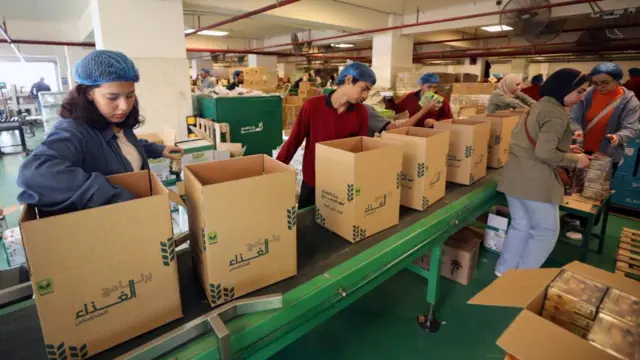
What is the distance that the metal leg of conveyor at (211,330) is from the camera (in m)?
0.77

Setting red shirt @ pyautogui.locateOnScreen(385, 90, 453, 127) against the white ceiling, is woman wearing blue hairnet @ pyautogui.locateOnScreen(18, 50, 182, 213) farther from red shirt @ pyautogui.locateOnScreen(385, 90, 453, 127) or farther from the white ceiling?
the white ceiling

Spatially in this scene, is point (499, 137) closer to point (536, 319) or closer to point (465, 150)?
point (465, 150)

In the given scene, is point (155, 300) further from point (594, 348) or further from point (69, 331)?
point (594, 348)

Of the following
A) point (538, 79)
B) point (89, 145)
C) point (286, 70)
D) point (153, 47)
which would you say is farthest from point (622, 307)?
point (286, 70)

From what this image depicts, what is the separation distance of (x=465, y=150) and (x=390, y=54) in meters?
5.03

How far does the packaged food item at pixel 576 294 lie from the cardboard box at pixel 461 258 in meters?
1.59

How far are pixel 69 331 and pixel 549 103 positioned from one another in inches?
93.2

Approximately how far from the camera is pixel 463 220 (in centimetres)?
192

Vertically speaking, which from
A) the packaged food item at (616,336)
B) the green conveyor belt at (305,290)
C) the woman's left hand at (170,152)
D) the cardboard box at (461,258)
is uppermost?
the woman's left hand at (170,152)

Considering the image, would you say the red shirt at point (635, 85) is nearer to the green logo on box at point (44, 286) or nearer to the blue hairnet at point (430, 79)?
the blue hairnet at point (430, 79)

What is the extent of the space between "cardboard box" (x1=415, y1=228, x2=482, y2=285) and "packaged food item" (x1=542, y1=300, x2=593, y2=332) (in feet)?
5.36

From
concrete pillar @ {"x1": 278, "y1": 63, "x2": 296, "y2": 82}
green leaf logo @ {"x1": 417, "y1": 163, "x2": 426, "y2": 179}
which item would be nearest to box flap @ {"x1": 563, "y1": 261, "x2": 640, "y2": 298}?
green leaf logo @ {"x1": 417, "y1": 163, "x2": 426, "y2": 179}

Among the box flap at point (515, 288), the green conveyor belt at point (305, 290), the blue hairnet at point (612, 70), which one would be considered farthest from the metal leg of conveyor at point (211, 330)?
the blue hairnet at point (612, 70)

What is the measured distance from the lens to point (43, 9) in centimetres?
597
